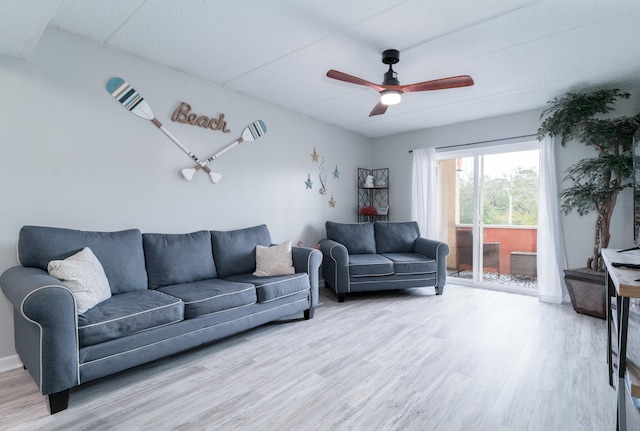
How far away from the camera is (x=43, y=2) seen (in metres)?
1.75

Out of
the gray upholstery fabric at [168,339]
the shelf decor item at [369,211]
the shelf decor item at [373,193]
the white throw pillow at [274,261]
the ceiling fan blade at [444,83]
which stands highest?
the ceiling fan blade at [444,83]

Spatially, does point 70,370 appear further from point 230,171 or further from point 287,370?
point 230,171

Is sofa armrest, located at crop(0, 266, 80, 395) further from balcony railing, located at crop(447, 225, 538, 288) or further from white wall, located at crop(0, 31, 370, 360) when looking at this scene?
balcony railing, located at crop(447, 225, 538, 288)

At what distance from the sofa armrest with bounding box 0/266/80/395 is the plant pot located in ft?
14.5

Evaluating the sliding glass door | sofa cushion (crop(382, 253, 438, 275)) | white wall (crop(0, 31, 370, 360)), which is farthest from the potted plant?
white wall (crop(0, 31, 370, 360))

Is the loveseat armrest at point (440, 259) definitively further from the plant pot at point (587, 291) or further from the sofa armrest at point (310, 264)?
the sofa armrest at point (310, 264)

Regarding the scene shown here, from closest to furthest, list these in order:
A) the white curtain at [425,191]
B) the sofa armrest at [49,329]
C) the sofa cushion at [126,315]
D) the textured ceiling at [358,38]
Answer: the sofa armrest at [49,329] → the sofa cushion at [126,315] → the textured ceiling at [358,38] → the white curtain at [425,191]

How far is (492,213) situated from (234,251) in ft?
12.1

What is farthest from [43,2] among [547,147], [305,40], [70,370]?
[547,147]

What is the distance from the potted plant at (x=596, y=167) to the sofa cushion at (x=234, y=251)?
346 centimetres

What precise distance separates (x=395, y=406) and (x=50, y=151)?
2980 mm

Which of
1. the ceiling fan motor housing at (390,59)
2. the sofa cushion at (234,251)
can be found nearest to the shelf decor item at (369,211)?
the sofa cushion at (234,251)

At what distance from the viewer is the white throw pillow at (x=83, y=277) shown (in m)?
2.00

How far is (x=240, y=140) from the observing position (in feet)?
12.1
